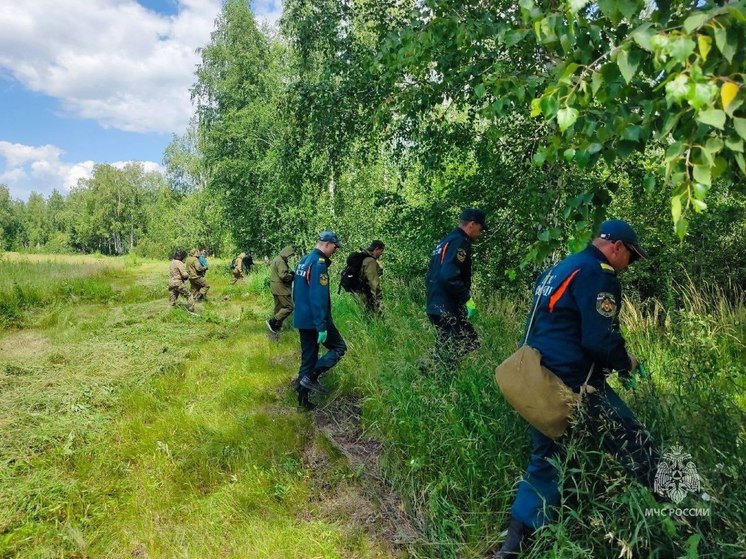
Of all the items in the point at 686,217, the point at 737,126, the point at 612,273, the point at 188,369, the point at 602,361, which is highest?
the point at 737,126

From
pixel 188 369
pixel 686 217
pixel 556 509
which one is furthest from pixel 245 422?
pixel 686 217

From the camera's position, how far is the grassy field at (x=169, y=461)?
3.27 meters

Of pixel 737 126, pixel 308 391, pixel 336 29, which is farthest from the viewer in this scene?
pixel 336 29

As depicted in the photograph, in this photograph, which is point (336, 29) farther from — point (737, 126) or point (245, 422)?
point (737, 126)

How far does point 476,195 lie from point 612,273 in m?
3.70

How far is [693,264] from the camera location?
22.1 ft

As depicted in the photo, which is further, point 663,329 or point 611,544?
point 663,329

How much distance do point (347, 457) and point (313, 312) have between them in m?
1.61

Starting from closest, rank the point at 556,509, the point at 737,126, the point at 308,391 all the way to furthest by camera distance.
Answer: the point at 737,126 < the point at 556,509 < the point at 308,391

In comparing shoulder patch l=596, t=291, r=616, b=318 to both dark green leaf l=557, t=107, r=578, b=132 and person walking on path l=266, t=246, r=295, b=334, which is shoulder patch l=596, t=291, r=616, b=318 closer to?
dark green leaf l=557, t=107, r=578, b=132

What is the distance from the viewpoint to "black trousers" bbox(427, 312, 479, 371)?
4137 mm

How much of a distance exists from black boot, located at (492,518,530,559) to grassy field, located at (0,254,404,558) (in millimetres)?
792

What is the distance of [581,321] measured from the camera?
8.42 ft

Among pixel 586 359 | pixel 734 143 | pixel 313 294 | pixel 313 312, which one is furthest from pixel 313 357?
pixel 734 143
